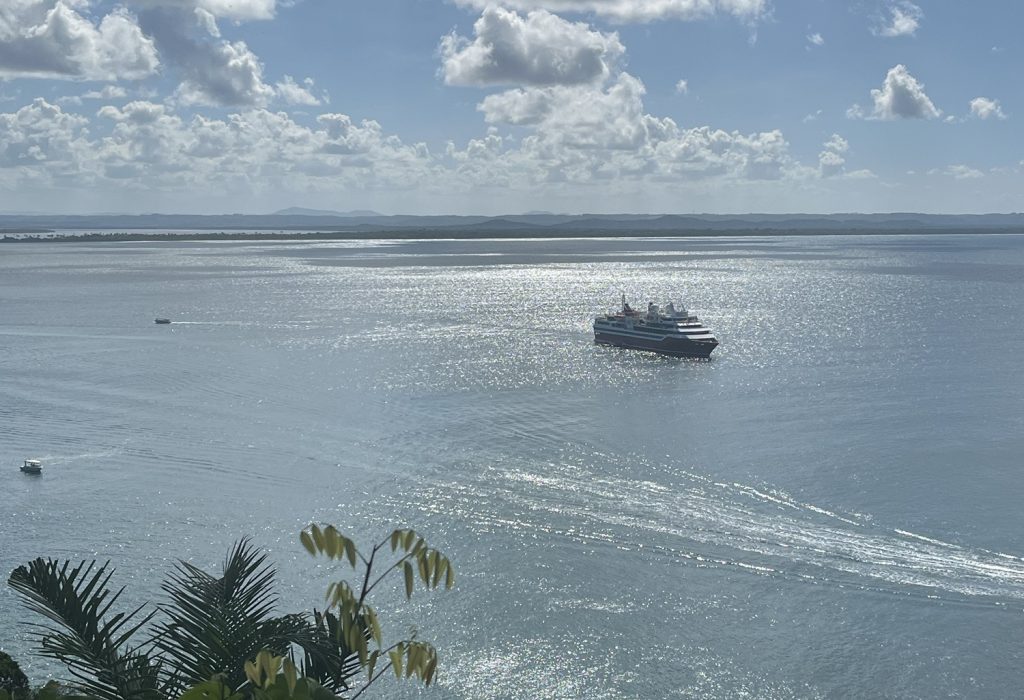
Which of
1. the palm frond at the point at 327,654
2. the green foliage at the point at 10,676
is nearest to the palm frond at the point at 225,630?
the palm frond at the point at 327,654

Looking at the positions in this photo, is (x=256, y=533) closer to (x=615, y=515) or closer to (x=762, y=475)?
(x=615, y=515)

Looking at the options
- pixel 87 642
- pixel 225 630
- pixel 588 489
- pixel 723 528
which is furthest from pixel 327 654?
pixel 588 489

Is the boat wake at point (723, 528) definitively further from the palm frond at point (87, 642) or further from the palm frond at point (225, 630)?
the palm frond at point (87, 642)

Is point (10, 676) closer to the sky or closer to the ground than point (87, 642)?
closer to the ground

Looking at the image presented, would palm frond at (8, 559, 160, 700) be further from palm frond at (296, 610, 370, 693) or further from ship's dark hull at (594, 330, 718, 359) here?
ship's dark hull at (594, 330, 718, 359)

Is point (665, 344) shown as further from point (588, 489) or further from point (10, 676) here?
point (10, 676)

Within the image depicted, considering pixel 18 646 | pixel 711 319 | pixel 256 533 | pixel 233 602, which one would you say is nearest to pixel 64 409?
pixel 256 533
